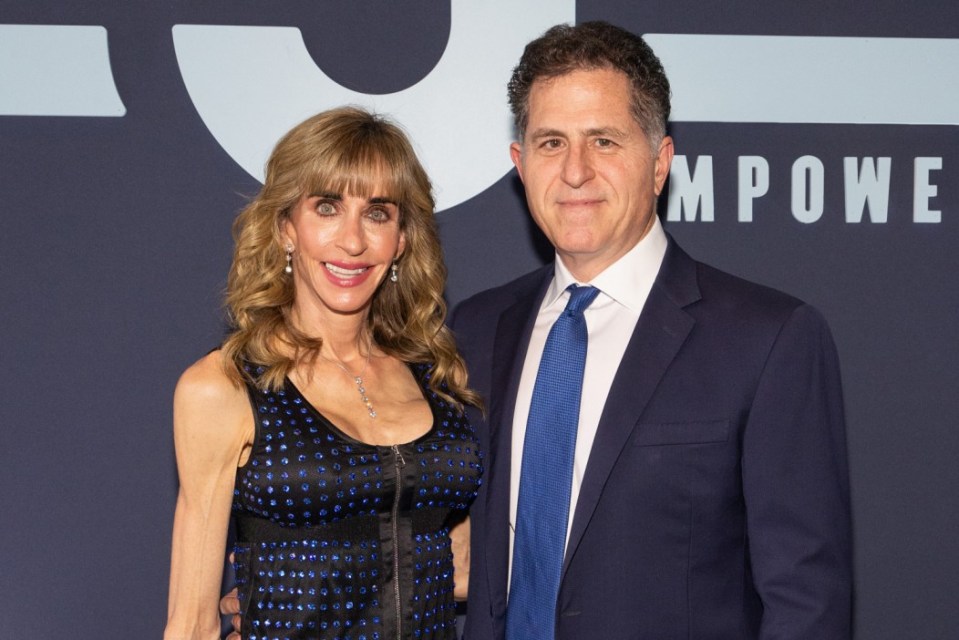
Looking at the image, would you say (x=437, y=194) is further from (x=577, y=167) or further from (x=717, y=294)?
(x=717, y=294)

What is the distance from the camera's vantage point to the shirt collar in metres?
2.03

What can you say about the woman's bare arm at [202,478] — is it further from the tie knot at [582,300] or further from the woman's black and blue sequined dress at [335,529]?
the tie knot at [582,300]

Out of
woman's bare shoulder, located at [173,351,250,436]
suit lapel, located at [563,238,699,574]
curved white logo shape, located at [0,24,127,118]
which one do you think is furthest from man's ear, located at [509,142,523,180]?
curved white logo shape, located at [0,24,127,118]

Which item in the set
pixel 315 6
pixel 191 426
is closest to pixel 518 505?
pixel 191 426

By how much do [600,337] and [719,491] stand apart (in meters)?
0.39

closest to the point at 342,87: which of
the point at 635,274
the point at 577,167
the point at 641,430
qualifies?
the point at 577,167

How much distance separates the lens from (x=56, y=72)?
9.14 ft

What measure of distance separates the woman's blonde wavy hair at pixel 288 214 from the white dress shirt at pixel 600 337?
23 cm

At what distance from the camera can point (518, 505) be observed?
2002 millimetres

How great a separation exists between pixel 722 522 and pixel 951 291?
1.38 meters

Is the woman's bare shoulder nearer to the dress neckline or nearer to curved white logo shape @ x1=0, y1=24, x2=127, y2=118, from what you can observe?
the dress neckline

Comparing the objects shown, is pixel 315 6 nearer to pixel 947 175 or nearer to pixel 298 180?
pixel 298 180

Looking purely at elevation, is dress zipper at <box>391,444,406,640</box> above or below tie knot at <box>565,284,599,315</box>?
below

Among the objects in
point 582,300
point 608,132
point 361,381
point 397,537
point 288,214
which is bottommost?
point 397,537
